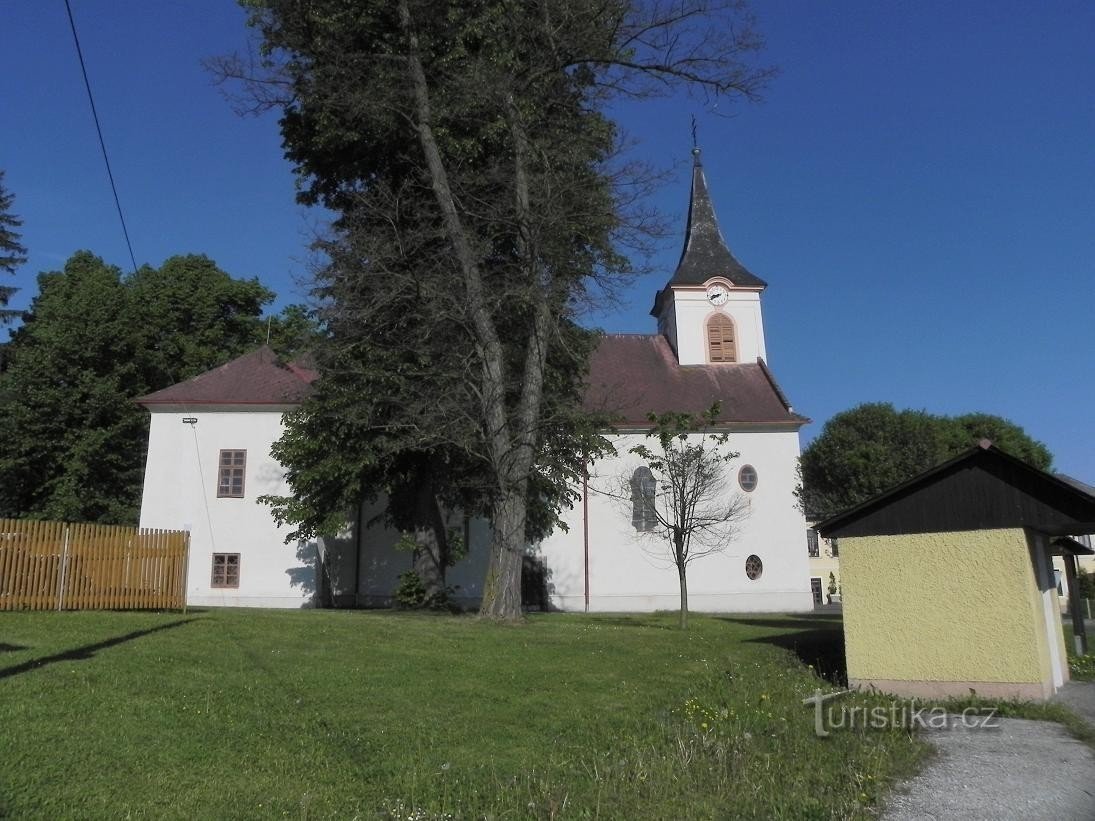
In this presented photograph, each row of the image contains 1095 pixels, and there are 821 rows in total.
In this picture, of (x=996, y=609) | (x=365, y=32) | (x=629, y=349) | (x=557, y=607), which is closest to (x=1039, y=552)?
(x=996, y=609)

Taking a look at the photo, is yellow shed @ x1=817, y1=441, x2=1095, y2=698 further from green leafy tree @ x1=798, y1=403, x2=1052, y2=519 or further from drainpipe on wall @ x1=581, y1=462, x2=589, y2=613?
green leafy tree @ x1=798, y1=403, x2=1052, y2=519

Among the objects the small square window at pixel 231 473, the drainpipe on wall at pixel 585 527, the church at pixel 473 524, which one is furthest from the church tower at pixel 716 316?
the small square window at pixel 231 473

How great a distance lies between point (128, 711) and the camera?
7473 millimetres

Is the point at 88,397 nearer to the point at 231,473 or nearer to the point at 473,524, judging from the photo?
the point at 231,473

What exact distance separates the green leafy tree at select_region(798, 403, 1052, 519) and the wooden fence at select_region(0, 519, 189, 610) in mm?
23183

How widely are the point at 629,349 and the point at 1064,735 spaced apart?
29.0 metres

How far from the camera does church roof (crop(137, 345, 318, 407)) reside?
30.0 meters

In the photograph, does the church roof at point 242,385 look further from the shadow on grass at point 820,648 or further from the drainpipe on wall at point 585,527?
the shadow on grass at point 820,648

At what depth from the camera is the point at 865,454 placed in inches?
1372

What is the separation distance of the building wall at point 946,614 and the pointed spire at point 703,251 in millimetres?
25977

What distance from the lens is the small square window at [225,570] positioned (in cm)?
2897

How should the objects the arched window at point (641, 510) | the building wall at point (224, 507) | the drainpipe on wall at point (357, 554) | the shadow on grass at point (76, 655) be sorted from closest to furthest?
1. the shadow on grass at point (76, 655)
2. the building wall at point (224, 507)
3. the drainpipe on wall at point (357, 554)
4. the arched window at point (641, 510)

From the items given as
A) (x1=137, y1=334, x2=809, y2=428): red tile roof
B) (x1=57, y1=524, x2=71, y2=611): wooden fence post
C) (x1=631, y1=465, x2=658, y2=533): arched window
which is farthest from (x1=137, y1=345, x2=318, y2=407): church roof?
(x1=57, y1=524, x2=71, y2=611): wooden fence post

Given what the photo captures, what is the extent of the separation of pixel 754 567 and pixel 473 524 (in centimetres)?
1034
